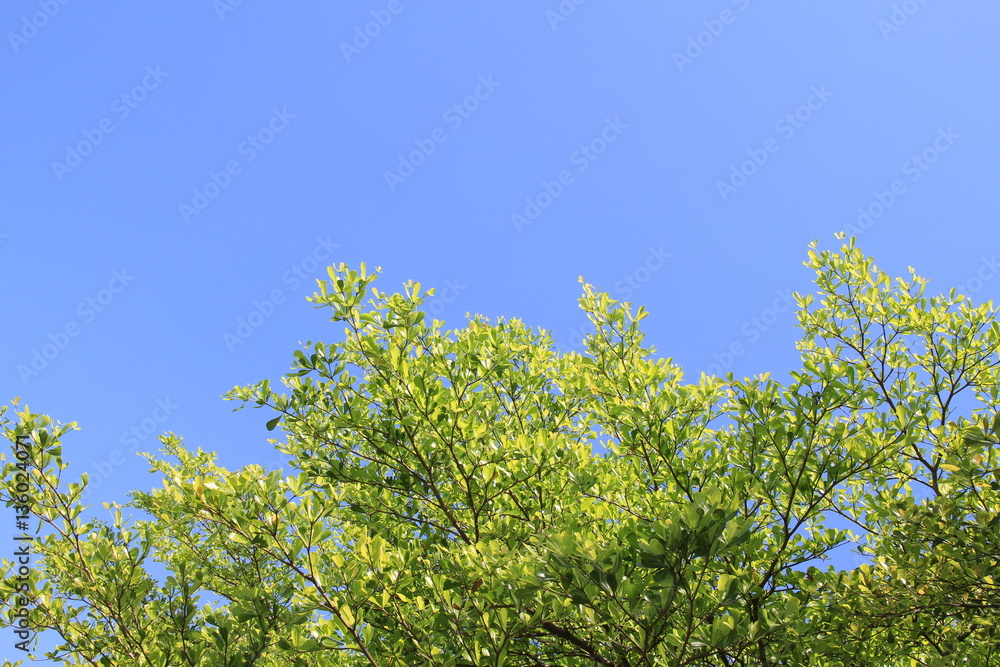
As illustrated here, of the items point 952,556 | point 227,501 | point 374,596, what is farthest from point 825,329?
point 227,501

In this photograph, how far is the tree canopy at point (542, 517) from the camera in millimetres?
3615

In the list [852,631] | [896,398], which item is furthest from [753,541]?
[896,398]

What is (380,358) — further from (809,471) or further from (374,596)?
(809,471)

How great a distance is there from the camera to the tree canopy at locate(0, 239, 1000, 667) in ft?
11.9

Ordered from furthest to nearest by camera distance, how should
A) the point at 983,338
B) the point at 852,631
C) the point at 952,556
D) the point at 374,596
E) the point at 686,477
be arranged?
the point at 983,338 < the point at 686,477 < the point at 852,631 < the point at 952,556 < the point at 374,596

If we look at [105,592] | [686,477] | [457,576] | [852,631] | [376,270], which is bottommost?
[105,592]

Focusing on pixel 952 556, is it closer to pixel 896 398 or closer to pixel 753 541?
pixel 753 541

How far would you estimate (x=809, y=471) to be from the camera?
439 cm

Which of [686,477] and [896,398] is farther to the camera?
[896,398]

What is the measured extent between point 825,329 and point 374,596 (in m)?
5.15

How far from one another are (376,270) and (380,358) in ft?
2.47

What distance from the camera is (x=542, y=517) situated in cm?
483

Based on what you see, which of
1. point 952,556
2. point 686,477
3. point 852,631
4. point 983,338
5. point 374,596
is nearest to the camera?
point 374,596

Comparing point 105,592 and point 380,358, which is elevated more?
point 380,358
